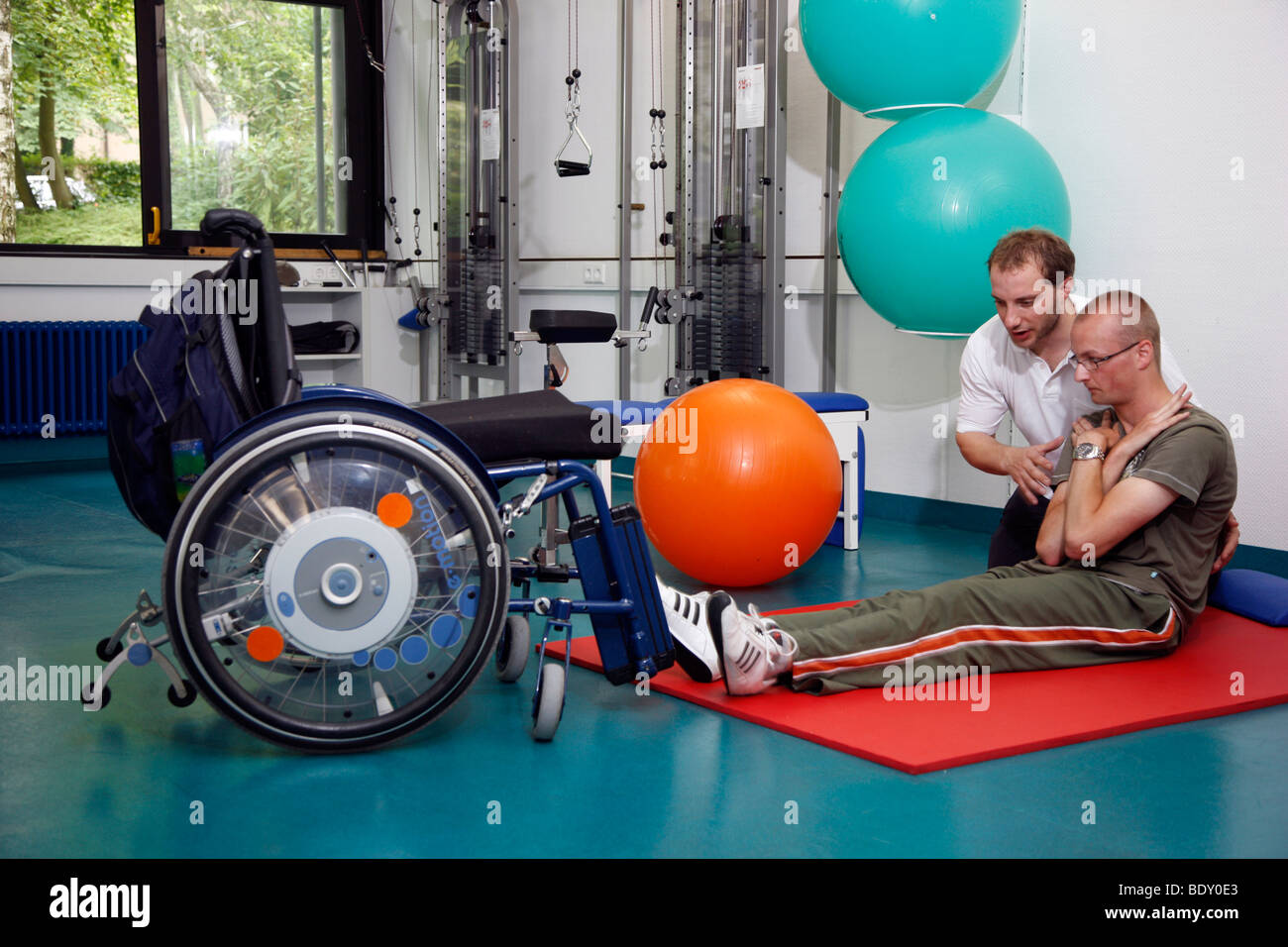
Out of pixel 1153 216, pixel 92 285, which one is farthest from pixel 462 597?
pixel 92 285

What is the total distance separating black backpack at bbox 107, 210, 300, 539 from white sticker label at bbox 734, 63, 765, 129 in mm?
2992

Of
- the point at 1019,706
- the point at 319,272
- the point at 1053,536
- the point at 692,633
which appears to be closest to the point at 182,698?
the point at 692,633

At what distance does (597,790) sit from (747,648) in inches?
21.3

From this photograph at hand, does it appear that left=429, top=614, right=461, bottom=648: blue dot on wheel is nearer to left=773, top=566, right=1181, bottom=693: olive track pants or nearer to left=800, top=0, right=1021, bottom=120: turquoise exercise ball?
left=773, top=566, right=1181, bottom=693: olive track pants

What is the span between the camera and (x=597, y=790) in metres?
2.09

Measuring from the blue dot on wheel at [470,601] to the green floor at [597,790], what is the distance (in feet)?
0.88

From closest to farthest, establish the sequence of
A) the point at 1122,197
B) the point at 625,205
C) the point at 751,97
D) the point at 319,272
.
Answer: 1. the point at 1122,197
2. the point at 751,97
3. the point at 625,205
4. the point at 319,272

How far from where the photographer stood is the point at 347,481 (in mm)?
2174

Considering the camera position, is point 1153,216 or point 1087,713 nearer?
point 1087,713

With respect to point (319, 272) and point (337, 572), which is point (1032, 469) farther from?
point (319, 272)
